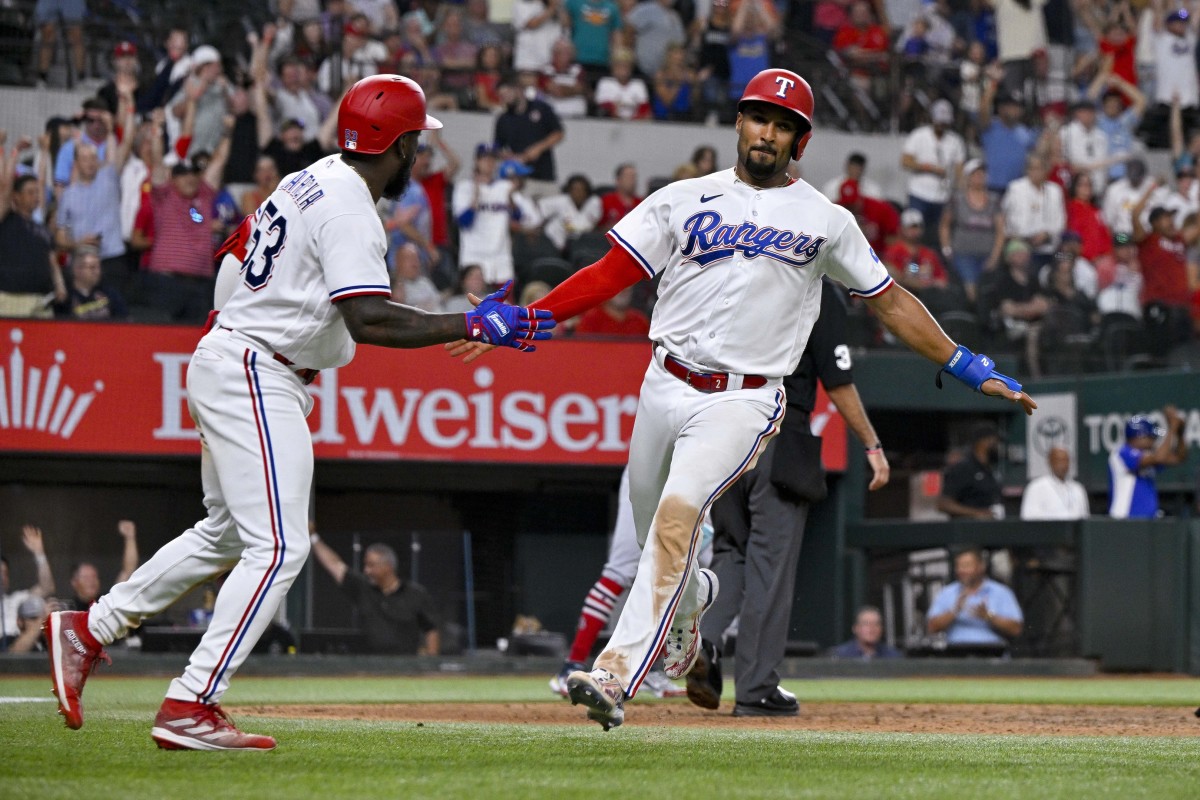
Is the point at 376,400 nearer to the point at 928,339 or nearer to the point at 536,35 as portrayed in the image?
the point at 536,35

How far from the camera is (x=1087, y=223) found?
18359 millimetres

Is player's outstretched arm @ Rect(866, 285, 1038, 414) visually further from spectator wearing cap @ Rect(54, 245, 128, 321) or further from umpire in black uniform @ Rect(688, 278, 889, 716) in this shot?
spectator wearing cap @ Rect(54, 245, 128, 321)

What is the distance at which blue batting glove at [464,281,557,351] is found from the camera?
532 cm

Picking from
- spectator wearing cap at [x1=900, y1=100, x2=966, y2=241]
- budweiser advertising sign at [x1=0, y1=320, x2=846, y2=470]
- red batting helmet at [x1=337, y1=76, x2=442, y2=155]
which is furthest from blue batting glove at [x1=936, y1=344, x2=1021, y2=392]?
spectator wearing cap at [x1=900, y1=100, x2=966, y2=241]

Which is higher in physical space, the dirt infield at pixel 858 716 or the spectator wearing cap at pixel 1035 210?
the spectator wearing cap at pixel 1035 210

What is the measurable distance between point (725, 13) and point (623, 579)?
12.0 metres

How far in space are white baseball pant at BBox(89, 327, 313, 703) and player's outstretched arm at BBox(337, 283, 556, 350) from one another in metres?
0.35

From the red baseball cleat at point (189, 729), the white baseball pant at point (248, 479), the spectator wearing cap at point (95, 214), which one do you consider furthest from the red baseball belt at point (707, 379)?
the spectator wearing cap at point (95, 214)

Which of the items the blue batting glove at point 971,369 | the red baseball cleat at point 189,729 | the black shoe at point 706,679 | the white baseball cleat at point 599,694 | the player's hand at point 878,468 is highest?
the blue batting glove at point 971,369

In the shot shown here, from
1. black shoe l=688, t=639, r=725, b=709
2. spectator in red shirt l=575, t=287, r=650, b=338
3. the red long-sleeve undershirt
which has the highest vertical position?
spectator in red shirt l=575, t=287, r=650, b=338

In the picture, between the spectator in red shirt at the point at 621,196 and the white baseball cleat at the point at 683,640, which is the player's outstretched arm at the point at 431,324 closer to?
the white baseball cleat at the point at 683,640

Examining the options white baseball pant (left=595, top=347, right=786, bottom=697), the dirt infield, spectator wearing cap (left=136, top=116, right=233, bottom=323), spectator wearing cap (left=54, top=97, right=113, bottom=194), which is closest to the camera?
white baseball pant (left=595, top=347, right=786, bottom=697)

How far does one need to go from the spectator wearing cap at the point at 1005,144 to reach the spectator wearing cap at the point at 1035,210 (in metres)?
0.88

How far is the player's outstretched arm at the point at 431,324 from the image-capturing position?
5.15m
